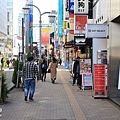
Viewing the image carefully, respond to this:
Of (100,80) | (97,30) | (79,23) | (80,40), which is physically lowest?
(100,80)

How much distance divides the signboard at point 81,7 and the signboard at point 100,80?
655 centimetres

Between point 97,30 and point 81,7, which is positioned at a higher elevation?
point 81,7

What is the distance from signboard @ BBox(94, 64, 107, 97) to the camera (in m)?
13.5

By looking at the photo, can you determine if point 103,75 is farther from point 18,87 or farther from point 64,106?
point 18,87

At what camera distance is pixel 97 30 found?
14672 millimetres

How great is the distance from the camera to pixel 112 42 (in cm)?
1343

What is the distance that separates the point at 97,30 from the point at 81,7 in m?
5.16

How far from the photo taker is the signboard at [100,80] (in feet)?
44.3

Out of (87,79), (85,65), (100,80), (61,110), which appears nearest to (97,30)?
(100,80)

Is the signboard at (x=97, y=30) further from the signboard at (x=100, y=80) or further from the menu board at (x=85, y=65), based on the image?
the menu board at (x=85, y=65)

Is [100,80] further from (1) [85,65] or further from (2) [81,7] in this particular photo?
(2) [81,7]

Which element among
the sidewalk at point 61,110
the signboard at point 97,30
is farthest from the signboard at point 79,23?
the sidewalk at point 61,110

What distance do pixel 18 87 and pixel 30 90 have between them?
6.17 meters

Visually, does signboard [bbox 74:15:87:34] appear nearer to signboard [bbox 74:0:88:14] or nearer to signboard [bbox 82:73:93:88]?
signboard [bbox 74:0:88:14]
